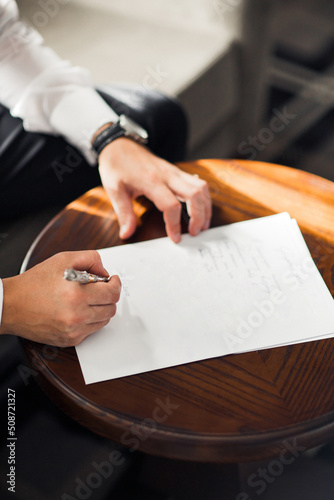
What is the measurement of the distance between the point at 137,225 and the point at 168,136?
1.43 ft

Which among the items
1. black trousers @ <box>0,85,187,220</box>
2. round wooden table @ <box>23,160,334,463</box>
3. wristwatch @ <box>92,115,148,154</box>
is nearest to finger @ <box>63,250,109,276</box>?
round wooden table @ <box>23,160,334,463</box>

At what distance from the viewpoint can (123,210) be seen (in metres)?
0.79

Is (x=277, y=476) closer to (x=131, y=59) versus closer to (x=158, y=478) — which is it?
(x=158, y=478)

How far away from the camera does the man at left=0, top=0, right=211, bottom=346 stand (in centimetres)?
63

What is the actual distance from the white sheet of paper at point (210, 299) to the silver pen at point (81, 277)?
2.2 inches

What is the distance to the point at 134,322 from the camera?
0.66 meters

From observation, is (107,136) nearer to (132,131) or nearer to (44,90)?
(132,131)

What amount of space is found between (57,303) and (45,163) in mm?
514

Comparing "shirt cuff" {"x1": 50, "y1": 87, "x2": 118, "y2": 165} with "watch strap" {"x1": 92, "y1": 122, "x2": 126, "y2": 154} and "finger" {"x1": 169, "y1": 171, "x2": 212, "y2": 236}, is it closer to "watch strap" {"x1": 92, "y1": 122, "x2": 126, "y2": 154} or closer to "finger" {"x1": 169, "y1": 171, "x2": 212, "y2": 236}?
"watch strap" {"x1": 92, "y1": 122, "x2": 126, "y2": 154}

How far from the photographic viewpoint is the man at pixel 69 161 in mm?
634

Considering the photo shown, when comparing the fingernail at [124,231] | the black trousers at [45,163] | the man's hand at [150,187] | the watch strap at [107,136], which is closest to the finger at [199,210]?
the man's hand at [150,187]

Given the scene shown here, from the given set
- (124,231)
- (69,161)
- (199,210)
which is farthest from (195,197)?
(69,161)

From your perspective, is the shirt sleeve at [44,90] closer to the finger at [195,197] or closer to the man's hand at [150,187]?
the man's hand at [150,187]

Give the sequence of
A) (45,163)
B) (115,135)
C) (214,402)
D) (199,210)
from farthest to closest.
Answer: (45,163), (115,135), (199,210), (214,402)
